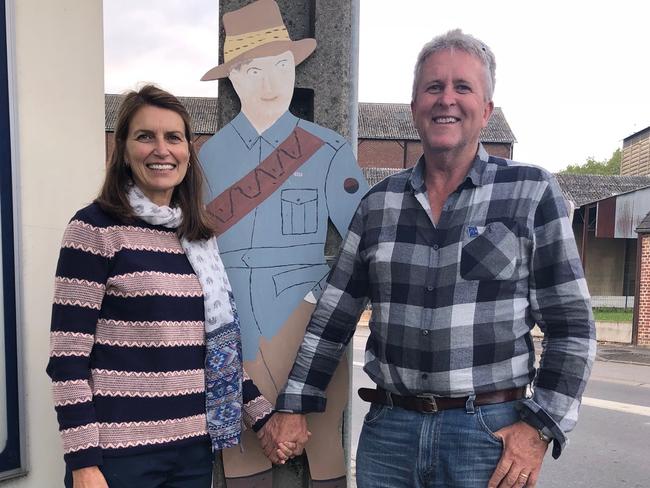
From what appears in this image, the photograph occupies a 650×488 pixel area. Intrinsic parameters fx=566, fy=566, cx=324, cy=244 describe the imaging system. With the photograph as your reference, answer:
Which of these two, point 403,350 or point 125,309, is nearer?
point 125,309

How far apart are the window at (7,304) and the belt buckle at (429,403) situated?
2144 millimetres

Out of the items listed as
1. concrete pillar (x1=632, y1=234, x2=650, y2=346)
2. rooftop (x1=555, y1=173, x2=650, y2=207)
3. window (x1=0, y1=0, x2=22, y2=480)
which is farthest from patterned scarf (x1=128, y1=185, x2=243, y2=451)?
rooftop (x1=555, y1=173, x2=650, y2=207)

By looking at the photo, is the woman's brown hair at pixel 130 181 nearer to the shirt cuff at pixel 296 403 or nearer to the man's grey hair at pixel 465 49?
the shirt cuff at pixel 296 403

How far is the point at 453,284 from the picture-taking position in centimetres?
171

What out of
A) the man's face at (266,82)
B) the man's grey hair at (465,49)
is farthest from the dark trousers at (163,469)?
the man's grey hair at (465,49)

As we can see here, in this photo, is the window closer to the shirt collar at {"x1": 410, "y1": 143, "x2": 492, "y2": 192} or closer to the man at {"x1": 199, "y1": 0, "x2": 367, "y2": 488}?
the man at {"x1": 199, "y1": 0, "x2": 367, "y2": 488}

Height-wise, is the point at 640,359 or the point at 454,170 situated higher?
the point at 454,170

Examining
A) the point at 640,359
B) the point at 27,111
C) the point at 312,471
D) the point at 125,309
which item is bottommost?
the point at 640,359

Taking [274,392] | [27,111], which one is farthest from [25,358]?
[274,392]

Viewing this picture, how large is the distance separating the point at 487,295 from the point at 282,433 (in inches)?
36.0

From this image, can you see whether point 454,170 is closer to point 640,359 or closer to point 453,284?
point 453,284

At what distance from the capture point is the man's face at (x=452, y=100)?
1.75m

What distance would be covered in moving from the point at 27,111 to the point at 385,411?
7.63 ft

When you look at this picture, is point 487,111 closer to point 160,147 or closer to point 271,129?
point 271,129
